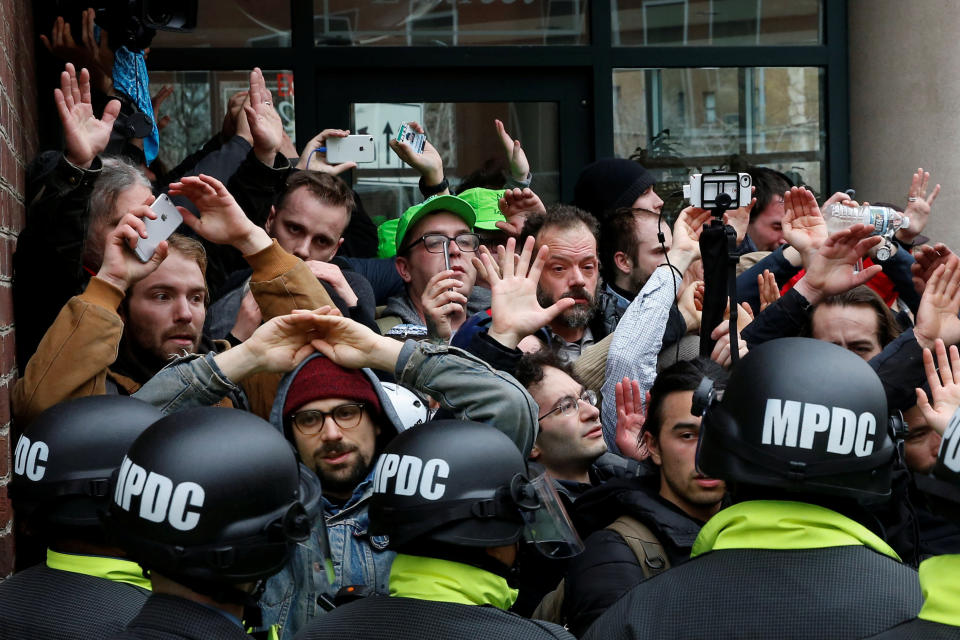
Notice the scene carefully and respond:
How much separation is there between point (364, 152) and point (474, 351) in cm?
185

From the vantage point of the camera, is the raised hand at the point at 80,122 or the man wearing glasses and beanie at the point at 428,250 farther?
the man wearing glasses and beanie at the point at 428,250

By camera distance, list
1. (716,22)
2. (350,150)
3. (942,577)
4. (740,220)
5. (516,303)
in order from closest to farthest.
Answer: (942,577), (516,303), (740,220), (350,150), (716,22)

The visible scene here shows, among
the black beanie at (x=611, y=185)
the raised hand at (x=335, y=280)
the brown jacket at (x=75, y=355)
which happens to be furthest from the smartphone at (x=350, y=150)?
the brown jacket at (x=75, y=355)

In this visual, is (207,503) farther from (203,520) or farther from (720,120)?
(720,120)

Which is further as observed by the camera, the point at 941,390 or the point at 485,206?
the point at 485,206

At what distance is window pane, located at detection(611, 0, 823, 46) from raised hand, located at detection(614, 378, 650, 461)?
347 cm

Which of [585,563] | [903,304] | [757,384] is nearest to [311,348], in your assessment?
[585,563]

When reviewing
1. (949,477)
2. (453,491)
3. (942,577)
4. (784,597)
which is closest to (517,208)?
(453,491)

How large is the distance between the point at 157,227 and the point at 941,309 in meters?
2.36

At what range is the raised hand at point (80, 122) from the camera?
3.93 metres

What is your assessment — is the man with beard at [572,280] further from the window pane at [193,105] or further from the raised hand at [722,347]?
the window pane at [193,105]

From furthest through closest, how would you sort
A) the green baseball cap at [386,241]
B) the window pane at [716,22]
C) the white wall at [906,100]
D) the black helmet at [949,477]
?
the window pane at [716,22] < the white wall at [906,100] < the green baseball cap at [386,241] < the black helmet at [949,477]

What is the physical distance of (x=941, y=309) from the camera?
13.0ft

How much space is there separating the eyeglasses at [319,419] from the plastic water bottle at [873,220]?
2.08m
